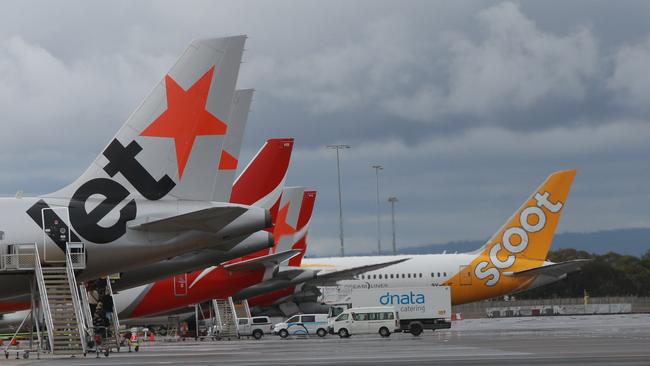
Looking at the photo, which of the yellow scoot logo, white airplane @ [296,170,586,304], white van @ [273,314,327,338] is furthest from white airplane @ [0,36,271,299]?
the yellow scoot logo

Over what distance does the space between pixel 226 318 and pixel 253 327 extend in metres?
1.58

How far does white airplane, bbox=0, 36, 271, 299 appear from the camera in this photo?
106 feet

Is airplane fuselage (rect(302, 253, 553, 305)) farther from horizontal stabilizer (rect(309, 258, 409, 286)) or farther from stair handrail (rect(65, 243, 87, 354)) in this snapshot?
→ stair handrail (rect(65, 243, 87, 354))

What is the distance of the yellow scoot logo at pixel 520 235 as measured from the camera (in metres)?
77.2

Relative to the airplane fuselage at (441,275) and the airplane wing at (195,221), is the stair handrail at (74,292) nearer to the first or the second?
the airplane wing at (195,221)

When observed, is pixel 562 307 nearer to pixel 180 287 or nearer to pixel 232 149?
pixel 180 287

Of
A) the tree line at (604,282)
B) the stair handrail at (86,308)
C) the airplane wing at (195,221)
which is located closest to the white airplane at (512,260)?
the stair handrail at (86,308)

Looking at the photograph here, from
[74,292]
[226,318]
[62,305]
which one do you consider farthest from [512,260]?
[74,292]

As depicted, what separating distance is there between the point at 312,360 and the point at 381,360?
199 centimetres

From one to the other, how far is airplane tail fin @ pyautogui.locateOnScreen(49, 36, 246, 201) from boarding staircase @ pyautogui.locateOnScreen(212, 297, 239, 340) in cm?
2838

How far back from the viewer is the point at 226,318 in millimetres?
62438

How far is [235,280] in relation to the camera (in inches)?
1989

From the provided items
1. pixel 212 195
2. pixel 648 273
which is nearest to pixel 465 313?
pixel 648 273

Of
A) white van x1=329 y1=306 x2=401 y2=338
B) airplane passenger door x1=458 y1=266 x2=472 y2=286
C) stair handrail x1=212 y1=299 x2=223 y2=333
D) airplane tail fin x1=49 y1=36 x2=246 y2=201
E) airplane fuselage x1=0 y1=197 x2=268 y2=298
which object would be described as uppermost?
airplane tail fin x1=49 y1=36 x2=246 y2=201
